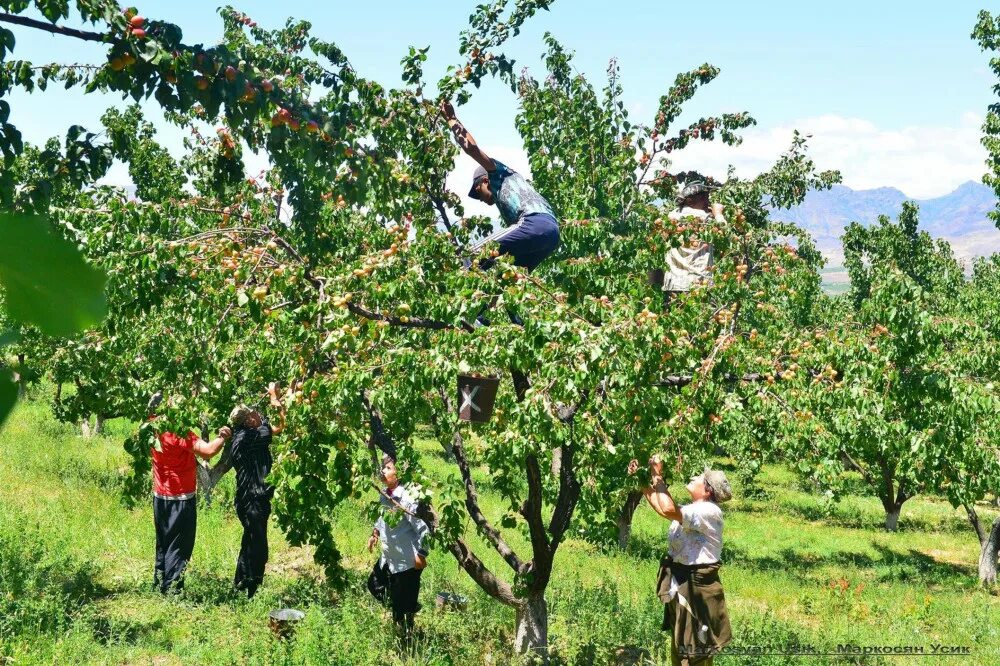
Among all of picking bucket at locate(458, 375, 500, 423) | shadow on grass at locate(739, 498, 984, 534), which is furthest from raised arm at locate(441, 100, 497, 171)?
shadow on grass at locate(739, 498, 984, 534)

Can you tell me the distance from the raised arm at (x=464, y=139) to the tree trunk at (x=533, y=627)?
318 cm

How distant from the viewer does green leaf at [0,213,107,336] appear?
1.02 feet

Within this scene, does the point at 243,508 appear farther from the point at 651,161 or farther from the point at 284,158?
the point at 651,161

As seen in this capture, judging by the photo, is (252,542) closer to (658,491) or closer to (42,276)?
(658,491)

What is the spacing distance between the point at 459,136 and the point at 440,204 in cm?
85

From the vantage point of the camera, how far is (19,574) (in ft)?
23.2

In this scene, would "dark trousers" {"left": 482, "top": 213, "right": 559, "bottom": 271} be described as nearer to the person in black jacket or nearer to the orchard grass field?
the person in black jacket

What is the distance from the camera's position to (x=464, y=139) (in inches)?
229

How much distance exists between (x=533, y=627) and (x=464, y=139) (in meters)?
3.55

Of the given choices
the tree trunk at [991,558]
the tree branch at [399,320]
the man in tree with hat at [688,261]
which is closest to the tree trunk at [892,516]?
the tree trunk at [991,558]

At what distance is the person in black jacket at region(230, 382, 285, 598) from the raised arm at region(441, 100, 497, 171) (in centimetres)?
286

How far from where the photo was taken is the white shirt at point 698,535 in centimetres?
574

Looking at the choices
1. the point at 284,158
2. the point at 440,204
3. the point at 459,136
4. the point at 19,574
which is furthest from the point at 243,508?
the point at 284,158

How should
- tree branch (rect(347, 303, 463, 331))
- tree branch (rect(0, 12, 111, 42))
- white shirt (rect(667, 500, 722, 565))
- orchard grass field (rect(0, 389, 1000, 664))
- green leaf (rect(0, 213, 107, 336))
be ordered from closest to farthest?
green leaf (rect(0, 213, 107, 336)) < tree branch (rect(0, 12, 111, 42)) < tree branch (rect(347, 303, 463, 331)) < white shirt (rect(667, 500, 722, 565)) < orchard grass field (rect(0, 389, 1000, 664))
